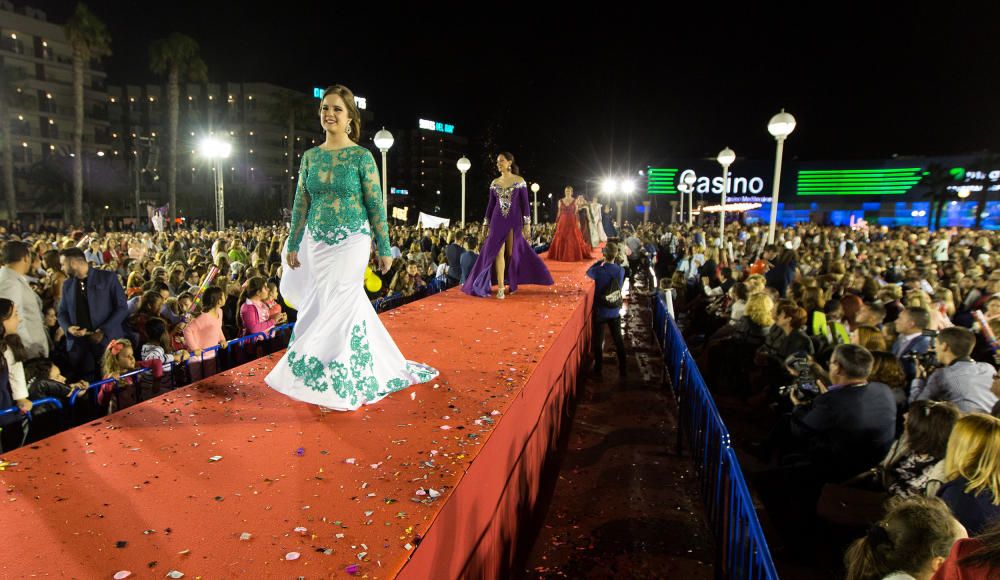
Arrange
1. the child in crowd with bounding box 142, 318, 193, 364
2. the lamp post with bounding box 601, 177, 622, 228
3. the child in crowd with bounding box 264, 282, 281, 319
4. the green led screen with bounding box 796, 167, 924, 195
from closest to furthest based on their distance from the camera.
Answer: the child in crowd with bounding box 142, 318, 193, 364 < the child in crowd with bounding box 264, 282, 281, 319 < the lamp post with bounding box 601, 177, 622, 228 < the green led screen with bounding box 796, 167, 924, 195

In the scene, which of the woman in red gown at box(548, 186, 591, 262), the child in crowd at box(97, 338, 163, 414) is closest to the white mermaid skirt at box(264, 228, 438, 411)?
the child in crowd at box(97, 338, 163, 414)

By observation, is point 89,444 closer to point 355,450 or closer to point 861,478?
point 355,450

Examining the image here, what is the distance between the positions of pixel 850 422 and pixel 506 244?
488 cm

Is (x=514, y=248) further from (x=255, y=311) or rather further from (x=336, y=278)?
(x=336, y=278)

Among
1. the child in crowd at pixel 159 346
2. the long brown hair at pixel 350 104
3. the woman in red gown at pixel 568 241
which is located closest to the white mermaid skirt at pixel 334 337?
the long brown hair at pixel 350 104

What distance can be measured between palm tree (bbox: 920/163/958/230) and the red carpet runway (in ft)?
169

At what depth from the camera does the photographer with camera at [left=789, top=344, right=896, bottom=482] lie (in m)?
3.92

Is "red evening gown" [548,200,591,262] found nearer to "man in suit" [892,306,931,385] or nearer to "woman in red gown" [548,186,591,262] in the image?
"woman in red gown" [548,186,591,262]

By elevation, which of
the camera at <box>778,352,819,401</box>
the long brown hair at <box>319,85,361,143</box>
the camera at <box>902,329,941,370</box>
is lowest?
the camera at <box>778,352,819,401</box>

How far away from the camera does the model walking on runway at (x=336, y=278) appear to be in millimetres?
3594

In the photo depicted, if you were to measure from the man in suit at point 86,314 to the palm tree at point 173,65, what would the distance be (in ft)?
82.8

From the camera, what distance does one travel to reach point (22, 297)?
508 centimetres

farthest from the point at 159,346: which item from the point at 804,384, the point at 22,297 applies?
the point at 804,384

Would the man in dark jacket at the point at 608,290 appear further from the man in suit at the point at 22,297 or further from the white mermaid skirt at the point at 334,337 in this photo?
the man in suit at the point at 22,297
